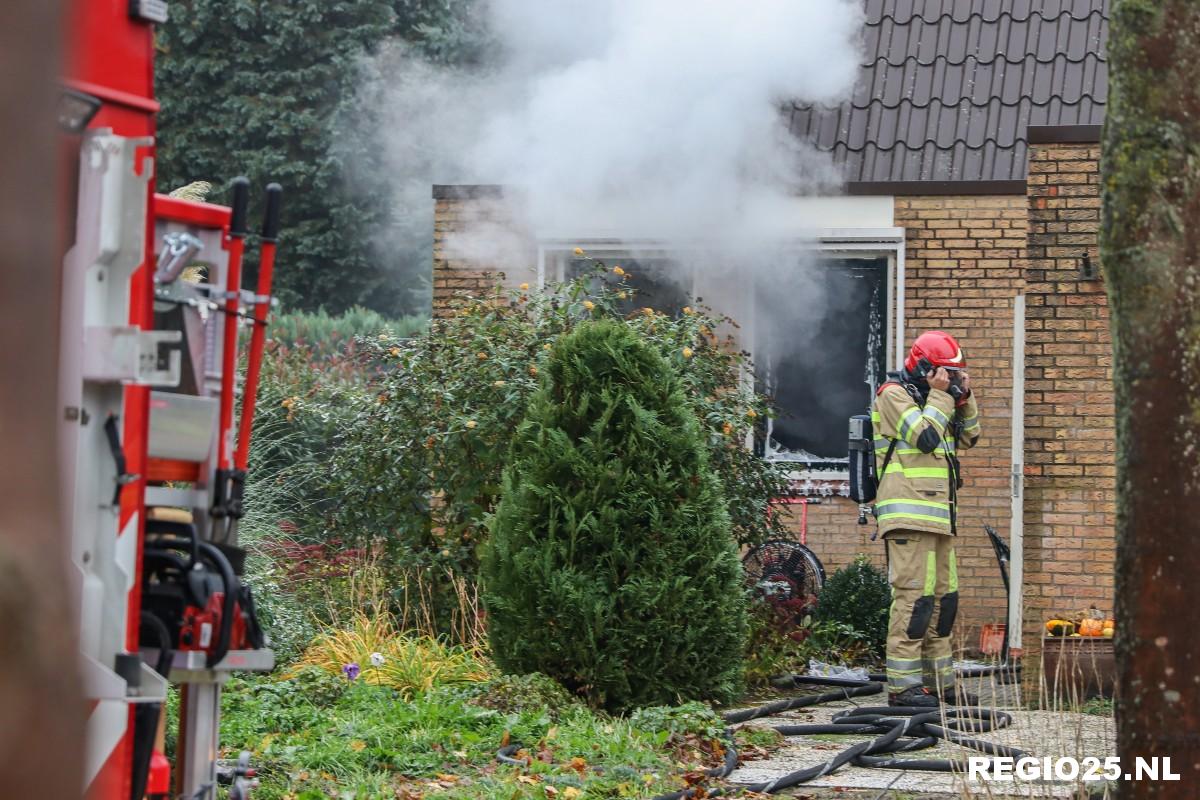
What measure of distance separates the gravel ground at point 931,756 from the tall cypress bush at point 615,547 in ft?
1.86

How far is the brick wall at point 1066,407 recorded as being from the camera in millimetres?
8961

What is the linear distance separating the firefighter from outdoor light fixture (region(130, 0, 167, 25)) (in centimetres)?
555

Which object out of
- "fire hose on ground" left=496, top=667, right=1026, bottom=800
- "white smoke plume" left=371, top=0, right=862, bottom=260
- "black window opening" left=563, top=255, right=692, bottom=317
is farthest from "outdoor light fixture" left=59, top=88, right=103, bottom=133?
"black window opening" left=563, top=255, right=692, bottom=317

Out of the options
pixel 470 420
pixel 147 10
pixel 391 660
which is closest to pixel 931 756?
pixel 391 660

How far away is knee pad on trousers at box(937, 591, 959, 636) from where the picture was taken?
336 inches

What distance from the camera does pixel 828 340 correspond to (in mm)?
12383

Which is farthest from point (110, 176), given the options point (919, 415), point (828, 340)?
point (828, 340)

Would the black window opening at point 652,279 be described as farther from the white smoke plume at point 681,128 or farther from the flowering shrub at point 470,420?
the flowering shrub at point 470,420

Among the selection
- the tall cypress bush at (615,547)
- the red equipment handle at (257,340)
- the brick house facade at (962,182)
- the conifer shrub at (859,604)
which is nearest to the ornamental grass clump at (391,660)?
the tall cypress bush at (615,547)

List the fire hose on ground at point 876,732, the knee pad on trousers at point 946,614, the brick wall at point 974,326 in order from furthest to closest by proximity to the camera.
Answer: the brick wall at point 974,326 < the knee pad on trousers at point 946,614 < the fire hose on ground at point 876,732

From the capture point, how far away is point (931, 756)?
7.00 m

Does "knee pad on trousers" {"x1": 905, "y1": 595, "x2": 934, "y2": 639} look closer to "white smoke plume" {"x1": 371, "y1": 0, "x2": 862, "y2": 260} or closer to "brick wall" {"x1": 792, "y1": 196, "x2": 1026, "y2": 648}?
"brick wall" {"x1": 792, "y1": 196, "x2": 1026, "y2": 648}

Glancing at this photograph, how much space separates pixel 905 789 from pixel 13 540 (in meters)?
5.31

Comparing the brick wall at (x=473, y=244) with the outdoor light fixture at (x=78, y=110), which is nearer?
the outdoor light fixture at (x=78, y=110)
